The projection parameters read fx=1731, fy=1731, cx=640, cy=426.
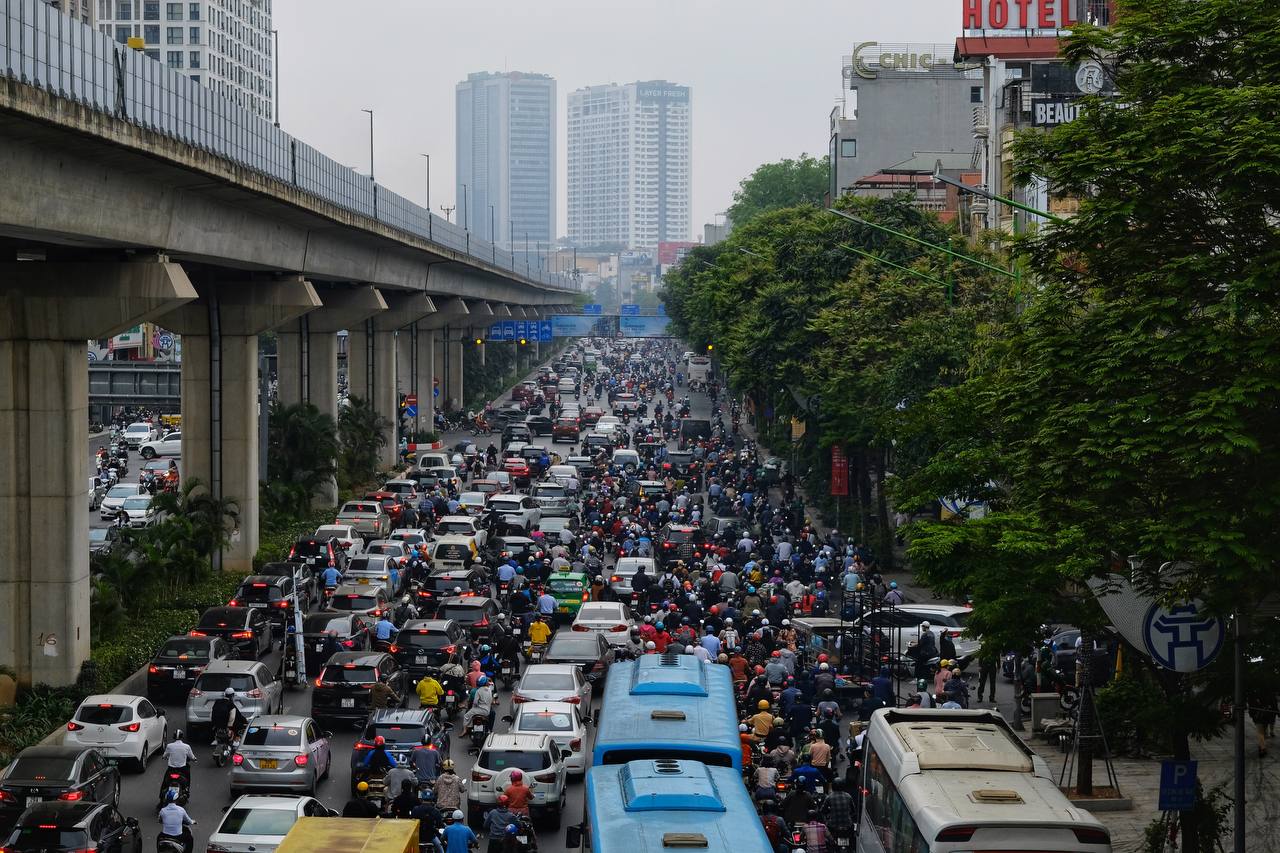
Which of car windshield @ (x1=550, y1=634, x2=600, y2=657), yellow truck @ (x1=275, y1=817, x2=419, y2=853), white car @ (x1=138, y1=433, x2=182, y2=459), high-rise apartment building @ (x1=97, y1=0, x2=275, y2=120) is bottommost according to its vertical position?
car windshield @ (x1=550, y1=634, x2=600, y2=657)

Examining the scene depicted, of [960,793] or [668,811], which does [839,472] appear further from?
[668,811]

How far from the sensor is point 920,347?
4109cm

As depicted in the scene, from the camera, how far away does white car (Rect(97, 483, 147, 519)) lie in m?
58.9

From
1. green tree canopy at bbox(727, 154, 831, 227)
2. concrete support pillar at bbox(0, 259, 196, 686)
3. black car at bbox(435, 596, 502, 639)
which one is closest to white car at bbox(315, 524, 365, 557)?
black car at bbox(435, 596, 502, 639)

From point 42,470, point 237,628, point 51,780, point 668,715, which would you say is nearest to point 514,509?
point 237,628

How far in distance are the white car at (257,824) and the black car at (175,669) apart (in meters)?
11.4

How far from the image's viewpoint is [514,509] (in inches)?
2115

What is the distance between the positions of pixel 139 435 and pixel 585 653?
59.7 meters

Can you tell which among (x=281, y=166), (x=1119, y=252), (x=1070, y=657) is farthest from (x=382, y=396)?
(x=1119, y=252)

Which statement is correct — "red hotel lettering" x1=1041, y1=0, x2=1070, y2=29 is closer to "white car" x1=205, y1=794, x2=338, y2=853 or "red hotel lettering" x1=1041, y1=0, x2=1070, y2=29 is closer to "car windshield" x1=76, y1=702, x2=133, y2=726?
"car windshield" x1=76, y1=702, x2=133, y2=726

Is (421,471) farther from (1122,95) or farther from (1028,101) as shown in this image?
(1122,95)

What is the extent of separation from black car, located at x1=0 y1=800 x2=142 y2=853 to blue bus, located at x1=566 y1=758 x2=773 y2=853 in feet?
19.7

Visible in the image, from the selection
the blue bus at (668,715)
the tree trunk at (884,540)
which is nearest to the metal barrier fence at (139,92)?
the blue bus at (668,715)

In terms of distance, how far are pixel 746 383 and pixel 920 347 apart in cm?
2030
